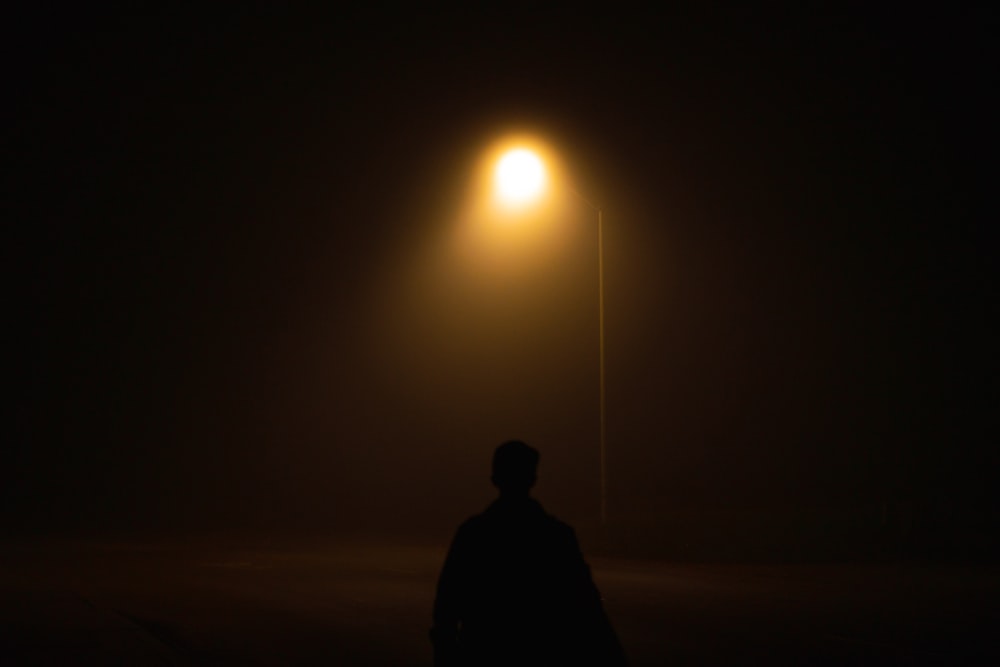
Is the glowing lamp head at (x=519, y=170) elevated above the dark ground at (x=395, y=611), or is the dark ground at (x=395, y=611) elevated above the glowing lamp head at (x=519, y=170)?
the glowing lamp head at (x=519, y=170)

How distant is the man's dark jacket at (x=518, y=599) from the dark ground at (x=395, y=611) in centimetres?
593

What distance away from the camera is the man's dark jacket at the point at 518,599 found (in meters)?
4.11

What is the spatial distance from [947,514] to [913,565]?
7413 mm

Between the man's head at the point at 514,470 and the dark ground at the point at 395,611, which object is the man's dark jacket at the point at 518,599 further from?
the dark ground at the point at 395,611

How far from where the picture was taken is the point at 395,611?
13453 mm

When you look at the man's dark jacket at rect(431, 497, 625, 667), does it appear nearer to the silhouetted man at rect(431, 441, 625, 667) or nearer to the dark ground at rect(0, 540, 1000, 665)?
the silhouetted man at rect(431, 441, 625, 667)

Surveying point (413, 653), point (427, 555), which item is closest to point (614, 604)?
point (413, 653)

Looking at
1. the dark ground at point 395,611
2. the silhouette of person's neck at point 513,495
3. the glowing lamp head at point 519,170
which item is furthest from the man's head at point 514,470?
the glowing lamp head at point 519,170

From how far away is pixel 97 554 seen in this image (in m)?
23.4

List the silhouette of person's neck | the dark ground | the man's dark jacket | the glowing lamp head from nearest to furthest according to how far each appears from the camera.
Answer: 1. the man's dark jacket
2. the silhouette of person's neck
3. the dark ground
4. the glowing lamp head

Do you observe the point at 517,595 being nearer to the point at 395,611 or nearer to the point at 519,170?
the point at 395,611

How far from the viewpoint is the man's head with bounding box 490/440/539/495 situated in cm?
429

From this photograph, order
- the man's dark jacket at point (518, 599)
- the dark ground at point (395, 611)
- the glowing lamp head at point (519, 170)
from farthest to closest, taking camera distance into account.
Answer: the glowing lamp head at point (519, 170) < the dark ground at point (395, 611) < the man's dark jacket at point (518, 599)

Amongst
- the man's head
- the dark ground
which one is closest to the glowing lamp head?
the dark ground
